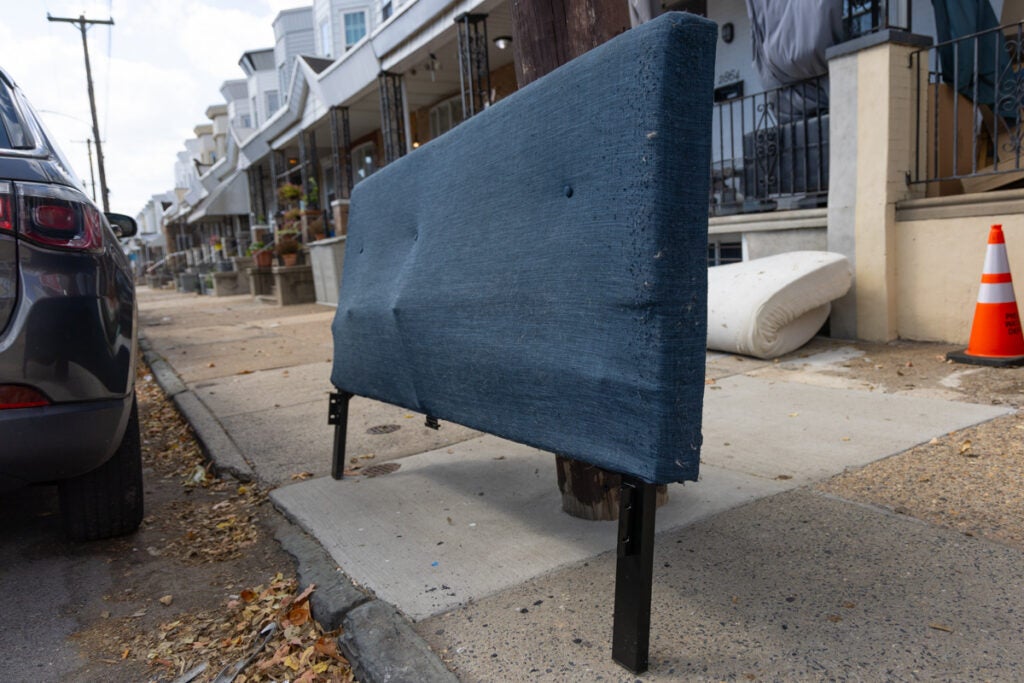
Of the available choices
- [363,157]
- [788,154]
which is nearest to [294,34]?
[363,157]

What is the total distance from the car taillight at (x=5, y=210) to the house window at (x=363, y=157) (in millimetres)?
15892

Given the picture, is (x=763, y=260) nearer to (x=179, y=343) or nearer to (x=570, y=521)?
(x=570, y=521)

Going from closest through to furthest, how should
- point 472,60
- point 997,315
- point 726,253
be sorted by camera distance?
point 997,315
point 726,253
point 472,60

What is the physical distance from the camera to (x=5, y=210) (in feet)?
7.32

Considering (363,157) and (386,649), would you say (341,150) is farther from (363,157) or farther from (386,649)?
(386,649)

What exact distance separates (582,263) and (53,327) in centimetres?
163

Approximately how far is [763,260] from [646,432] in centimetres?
480

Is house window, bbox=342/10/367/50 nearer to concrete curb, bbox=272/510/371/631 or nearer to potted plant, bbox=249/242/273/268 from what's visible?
potted plant, bbox=249/242/273/268

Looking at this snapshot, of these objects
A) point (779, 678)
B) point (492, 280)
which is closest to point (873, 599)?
point (779, 678)

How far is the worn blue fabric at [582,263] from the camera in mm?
1620

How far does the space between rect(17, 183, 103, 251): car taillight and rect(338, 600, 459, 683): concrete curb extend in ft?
4.78

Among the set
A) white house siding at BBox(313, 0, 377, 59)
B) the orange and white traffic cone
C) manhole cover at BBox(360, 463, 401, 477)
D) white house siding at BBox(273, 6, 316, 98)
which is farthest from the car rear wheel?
white house siding at BBox(273, 6, 316, 98)

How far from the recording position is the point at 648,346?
5.36 feet

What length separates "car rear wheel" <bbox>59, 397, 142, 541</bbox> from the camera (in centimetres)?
291
